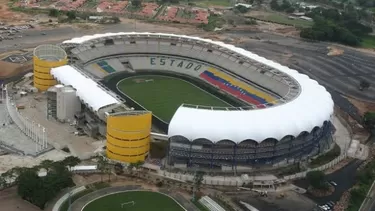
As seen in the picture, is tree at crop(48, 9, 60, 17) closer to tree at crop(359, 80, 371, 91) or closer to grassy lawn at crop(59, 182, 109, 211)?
tree at crop(359, 80, 371, 91)

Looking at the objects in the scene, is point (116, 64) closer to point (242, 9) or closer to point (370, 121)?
point (370, 121)

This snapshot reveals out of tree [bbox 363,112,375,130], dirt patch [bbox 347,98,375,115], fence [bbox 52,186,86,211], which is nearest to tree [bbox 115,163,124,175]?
fence [bbox 52,186,86,211]

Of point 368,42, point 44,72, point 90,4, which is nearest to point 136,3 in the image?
point 90,4

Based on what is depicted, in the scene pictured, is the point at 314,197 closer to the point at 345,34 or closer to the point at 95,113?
the point at 95,113

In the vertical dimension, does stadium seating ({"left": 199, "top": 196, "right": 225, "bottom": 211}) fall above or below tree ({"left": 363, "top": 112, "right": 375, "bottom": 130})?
below

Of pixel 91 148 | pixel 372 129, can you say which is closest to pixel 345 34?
pixel 372 129

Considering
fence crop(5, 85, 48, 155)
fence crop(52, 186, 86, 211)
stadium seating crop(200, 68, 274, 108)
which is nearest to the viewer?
fence crop(52, 186, 86, 211)

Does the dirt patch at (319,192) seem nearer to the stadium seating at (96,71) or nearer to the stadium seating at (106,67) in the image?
the stadium seating at (96,71)
